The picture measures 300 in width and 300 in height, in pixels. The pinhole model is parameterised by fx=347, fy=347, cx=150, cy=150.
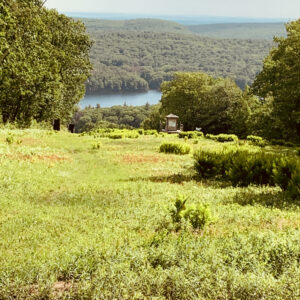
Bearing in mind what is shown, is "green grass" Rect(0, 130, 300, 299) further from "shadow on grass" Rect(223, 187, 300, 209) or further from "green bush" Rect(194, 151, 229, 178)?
"green bush" Rect(194, 151, 229, 178)

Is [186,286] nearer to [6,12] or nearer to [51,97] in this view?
[6,12]

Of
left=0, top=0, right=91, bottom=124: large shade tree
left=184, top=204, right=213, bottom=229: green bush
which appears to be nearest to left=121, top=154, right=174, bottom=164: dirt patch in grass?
left=184, top=204, right=213, bottom=229: green bush

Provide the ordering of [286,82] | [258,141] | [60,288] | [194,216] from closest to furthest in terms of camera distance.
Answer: [60,288] → [194,216] → [258,141] → [286,82]

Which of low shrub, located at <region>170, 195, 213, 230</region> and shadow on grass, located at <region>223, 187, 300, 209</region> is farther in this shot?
shadow on grass, located at <region>223, 187, 300, 209</region>

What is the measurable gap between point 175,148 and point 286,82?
1680 cm

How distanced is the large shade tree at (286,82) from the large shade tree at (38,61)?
77.6 ft

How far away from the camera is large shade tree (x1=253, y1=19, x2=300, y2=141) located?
33875 mm

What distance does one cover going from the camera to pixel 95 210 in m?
9.62

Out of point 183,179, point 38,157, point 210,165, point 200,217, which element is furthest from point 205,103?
point 200,217

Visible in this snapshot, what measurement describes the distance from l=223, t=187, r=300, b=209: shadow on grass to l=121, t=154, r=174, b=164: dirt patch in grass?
854 centimetres

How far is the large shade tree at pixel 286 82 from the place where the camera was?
111 feet

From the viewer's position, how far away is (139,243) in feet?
21.8

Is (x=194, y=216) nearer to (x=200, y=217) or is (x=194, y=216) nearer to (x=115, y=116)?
(x=200, y=217)

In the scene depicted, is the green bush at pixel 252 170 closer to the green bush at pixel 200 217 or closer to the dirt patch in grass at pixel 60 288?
the green bush at pixel 200 217
